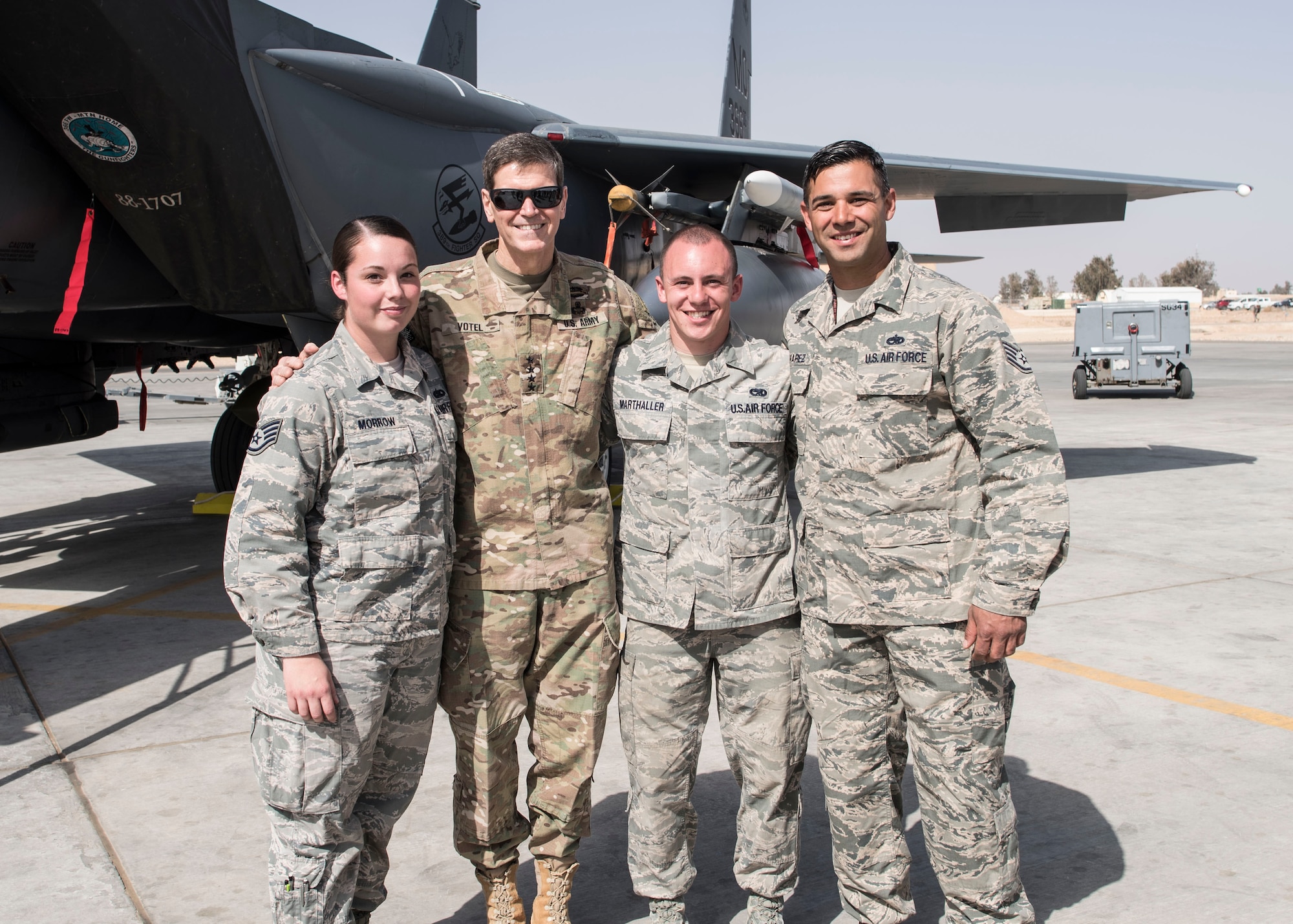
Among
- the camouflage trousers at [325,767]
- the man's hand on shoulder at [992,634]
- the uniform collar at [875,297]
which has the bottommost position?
the camouflage trousers at [325,767]

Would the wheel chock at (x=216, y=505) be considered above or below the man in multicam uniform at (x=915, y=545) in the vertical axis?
below

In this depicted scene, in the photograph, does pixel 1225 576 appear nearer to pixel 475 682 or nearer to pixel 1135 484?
pixel 1135 484

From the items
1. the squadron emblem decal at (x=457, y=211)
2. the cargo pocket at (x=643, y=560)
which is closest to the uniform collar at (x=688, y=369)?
the cargo pocket at (x=643, y=560)

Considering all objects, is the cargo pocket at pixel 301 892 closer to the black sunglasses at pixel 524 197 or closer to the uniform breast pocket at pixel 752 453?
the uniform breast pocket at pixel 752 453

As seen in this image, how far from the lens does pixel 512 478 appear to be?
2.77 meters

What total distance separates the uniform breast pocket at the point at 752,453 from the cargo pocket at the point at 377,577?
869mm

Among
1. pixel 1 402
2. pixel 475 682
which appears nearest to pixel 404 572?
pixel 475 682

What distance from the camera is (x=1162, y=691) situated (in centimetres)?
436

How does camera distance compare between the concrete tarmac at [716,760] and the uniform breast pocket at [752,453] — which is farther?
the concrete tarmac at [716,760]

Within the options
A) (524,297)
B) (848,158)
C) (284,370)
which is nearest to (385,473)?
(284,370)

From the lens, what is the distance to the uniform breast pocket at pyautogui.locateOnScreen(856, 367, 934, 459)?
99.1 inches

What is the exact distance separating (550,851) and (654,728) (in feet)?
1.55

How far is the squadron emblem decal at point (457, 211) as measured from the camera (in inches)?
245

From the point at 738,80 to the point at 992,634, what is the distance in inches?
502
